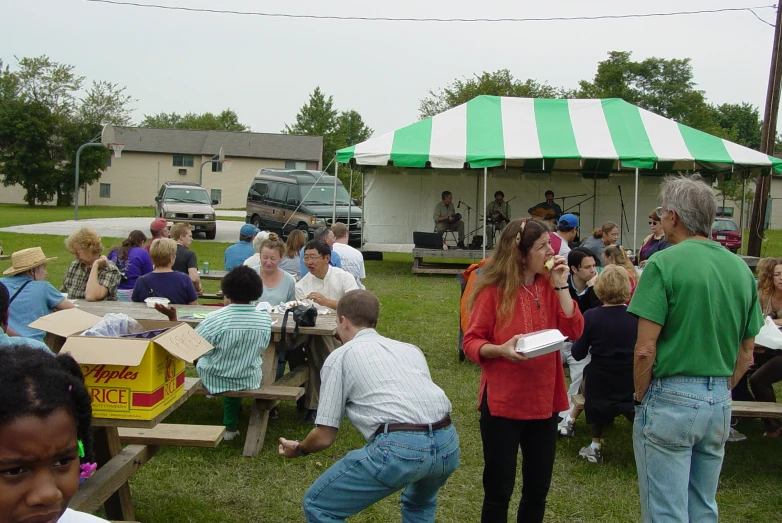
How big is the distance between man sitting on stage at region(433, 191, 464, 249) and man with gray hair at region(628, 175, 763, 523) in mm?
14138

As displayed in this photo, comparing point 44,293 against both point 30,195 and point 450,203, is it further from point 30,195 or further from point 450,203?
point 30,195

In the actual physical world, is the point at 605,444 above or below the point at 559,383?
below

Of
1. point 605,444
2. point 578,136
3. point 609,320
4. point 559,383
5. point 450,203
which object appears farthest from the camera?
point 450,203

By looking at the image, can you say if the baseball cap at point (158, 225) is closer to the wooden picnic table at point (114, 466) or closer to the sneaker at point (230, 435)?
the sneaker at point (230, 435)

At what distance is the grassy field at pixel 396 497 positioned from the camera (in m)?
4.23

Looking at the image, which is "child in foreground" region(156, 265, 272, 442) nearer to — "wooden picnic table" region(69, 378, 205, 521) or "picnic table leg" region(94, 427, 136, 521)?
"wooden picnic table" region(69, 378, 205, 521)

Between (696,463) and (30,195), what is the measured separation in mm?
44872

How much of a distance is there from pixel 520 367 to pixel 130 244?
18.4 ft

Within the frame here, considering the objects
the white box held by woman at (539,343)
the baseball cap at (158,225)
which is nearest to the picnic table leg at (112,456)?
the white box held by woman at (539,343)

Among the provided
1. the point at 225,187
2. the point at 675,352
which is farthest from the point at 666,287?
the point at 225,187

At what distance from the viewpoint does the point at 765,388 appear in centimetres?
568

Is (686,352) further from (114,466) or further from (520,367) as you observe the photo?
(114,466)

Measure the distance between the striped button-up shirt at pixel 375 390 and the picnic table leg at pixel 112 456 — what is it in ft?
4.28

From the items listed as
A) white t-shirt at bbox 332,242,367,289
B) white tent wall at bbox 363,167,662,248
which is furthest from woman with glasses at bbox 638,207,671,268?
white tent wall at bbox 363,167,662,248
